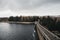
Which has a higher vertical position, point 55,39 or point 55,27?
point 55,39

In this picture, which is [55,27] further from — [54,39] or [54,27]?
[54,39]

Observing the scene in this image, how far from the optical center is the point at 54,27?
60.5m

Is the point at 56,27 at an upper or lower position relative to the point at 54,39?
lower

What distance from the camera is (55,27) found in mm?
60500

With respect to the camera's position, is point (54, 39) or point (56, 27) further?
point (56, 27)

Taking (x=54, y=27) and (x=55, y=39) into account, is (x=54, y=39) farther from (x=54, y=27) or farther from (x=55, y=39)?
(x=54, y=27)

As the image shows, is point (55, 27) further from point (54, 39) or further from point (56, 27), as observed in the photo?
point (54, 39)

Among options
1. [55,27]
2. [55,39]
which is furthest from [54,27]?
[55,39]

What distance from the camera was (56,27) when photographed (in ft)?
201

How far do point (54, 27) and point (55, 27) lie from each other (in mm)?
425

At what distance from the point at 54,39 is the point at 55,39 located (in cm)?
11

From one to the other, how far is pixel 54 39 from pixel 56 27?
4738cm

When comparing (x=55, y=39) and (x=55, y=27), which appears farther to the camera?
(x=55, y=27)

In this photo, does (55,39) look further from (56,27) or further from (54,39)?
(56,27)
